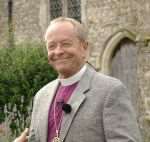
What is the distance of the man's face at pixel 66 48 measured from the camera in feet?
10.0

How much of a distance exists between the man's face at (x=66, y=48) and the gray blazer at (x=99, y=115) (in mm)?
94

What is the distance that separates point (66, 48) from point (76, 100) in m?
0.30

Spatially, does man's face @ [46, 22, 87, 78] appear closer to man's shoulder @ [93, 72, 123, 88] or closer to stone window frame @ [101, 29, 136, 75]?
man's shoulder @ [93, 72, 123, 88]

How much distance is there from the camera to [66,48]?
121 inches

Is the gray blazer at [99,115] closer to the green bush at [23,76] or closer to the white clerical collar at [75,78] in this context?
the white clerical collar at [75,78]

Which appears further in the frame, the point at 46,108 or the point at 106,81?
the point at 46,108

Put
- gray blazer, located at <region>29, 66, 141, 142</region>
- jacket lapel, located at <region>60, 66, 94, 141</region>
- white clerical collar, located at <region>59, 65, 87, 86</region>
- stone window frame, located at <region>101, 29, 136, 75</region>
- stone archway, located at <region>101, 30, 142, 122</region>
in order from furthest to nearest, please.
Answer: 1. stone archway, located at <region>101, 30, 142, 122</region>
2. stone window frame, located at <region>101, 29, 136, 75</region>
3. white clerical collar, located at <region>59, 65, 87, 86</region>
4. jacket lapel, located at <region>60, 66, 94, 141</region>
5. gray blazer, located at <region>29, 66, 141, 142</region>

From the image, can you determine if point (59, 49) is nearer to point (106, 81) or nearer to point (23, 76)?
point (106, 81)

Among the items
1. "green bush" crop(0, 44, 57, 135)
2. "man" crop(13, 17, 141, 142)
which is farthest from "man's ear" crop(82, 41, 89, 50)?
"green bush" crop(0, 44, 57, 135)

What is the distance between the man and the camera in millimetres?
2902

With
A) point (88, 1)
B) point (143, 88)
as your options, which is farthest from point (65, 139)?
point (88, 1)

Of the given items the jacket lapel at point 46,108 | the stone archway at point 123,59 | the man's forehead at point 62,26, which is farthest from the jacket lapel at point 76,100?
the stone archway at point 123,59

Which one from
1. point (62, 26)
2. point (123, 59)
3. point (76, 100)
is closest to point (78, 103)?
point (76, 100)

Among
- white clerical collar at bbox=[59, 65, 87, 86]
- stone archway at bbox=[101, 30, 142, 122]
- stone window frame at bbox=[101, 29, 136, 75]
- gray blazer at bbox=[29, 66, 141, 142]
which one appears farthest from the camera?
stone archway at bbox=[101, 30, 142, 122]
